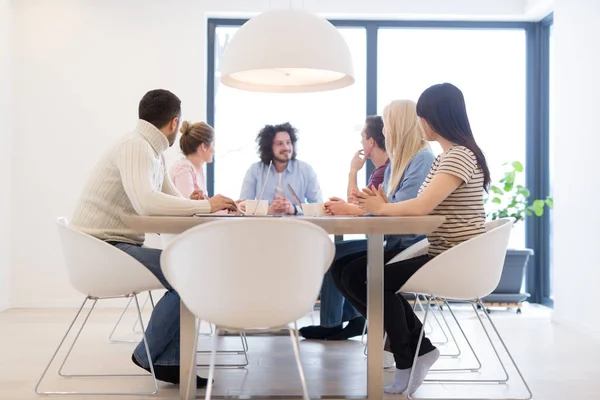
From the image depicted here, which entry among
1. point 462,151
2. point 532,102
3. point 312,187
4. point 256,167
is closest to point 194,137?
point 256,167

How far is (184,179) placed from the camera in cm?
426

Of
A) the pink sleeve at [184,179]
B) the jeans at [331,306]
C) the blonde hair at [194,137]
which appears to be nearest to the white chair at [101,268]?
the jeans at [331,306]

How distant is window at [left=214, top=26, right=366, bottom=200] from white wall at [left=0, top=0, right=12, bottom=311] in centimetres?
162

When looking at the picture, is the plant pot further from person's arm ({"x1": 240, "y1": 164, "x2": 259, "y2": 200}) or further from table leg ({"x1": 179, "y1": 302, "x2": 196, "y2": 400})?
table leg ({"x1": 179, "y1": 302, "x2": 196, "y2": 400})

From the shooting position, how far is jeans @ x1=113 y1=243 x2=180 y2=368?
9.19ft

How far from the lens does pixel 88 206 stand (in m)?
2.89

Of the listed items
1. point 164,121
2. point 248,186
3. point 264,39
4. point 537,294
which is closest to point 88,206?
point 164,121

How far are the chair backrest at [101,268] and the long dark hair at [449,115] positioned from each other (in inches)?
49.2

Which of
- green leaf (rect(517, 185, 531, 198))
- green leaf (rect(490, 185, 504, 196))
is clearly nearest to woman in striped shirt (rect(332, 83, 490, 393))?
green leaf (rect(490, 185, 504, 196))

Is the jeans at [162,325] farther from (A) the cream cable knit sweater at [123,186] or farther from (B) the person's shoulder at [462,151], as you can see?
(B) the person's shoulder at [462,151]

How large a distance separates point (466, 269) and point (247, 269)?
0.95m

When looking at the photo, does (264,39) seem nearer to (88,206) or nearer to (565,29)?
(88,206)

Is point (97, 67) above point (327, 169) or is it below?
above

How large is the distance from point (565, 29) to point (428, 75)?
140 cm
